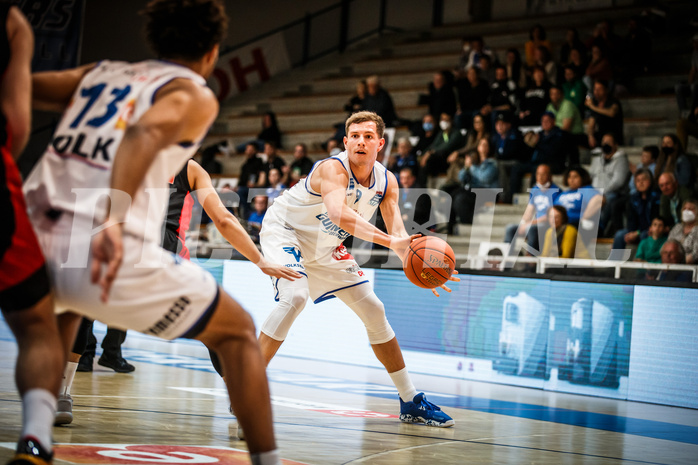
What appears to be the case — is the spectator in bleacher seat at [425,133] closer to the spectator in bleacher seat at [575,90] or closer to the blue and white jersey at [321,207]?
the spectator in bleacher seat at [575,90]

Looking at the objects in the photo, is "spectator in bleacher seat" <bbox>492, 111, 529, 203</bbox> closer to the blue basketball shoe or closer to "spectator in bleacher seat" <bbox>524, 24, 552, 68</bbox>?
"spectator in bleacher seat" <bbox>524, 24, 552, 68</bbox>

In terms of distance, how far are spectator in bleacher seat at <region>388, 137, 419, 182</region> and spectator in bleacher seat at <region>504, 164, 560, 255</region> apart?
2195 millimetres

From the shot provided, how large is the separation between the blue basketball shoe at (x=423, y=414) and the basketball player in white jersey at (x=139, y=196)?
2.63 meters

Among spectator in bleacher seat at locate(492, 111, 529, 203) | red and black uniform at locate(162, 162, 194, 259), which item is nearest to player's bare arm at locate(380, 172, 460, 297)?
red and black uniform at locate(162, 162, 194, 259)

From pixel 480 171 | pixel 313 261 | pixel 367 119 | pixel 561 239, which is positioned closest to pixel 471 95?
pixel 480 171

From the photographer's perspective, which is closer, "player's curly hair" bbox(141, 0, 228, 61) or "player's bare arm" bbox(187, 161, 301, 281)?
"player's curly hair" bbox(141, 0, 228, 61)

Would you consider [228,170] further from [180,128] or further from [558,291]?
[180,128]

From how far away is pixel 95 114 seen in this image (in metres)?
2.49

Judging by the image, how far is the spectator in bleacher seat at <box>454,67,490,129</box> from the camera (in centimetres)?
1253

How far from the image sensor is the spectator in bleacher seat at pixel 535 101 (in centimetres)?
1173

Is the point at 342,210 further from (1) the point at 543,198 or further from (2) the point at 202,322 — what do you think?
(1) the point at 543,198

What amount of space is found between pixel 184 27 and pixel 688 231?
7.42 metres

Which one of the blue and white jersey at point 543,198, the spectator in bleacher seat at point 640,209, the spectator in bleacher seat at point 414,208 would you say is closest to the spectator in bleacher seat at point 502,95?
the spectator in bleacher seat at point 414,208

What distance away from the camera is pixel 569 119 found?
11.4m
